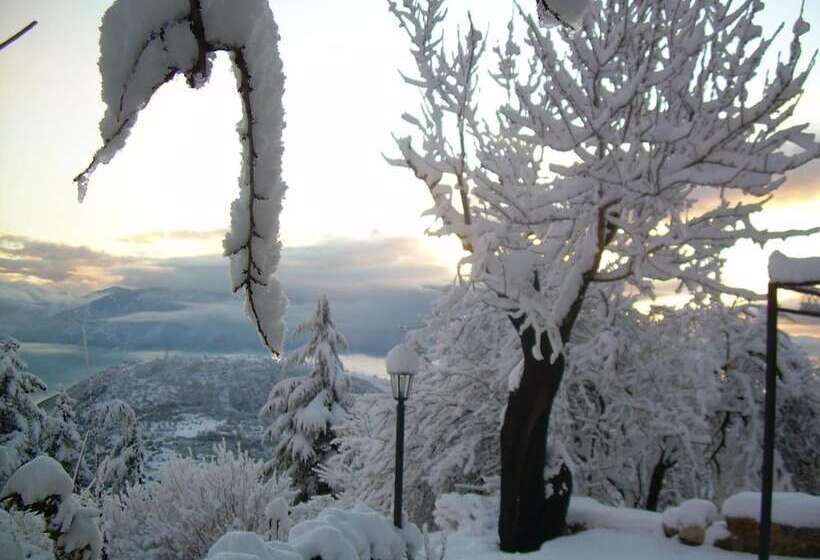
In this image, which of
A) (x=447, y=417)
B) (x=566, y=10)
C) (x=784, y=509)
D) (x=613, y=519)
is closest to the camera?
(x=566, y=10)

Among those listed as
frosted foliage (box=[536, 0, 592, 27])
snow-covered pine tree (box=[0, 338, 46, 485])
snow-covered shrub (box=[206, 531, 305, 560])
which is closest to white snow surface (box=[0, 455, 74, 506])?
snow-covered shrub (box=[206, 531, 305, 560])

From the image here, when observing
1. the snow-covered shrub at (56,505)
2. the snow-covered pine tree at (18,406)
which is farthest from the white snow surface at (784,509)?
the snow-covered pine tree at (18,406)

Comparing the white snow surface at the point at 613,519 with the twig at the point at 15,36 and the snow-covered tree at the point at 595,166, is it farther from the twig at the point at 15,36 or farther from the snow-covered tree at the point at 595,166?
the twig at the point at 15,36

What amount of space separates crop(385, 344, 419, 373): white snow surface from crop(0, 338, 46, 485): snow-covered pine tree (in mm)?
14258

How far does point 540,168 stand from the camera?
39.8ft

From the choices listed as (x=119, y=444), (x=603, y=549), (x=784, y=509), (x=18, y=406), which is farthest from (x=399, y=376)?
(x=119, y=444)

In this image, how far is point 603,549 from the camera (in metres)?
10.1

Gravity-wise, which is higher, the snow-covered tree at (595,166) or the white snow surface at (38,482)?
the snow-covered tree at (595,166)

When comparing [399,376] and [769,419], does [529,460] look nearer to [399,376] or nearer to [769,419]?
[399,376]

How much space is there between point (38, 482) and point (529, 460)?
26.5 feet

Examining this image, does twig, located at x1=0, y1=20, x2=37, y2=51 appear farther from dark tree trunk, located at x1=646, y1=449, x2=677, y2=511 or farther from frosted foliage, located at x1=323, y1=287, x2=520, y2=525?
dark tree trunk, located at x1=646, y1=449, x2=677, y2=511

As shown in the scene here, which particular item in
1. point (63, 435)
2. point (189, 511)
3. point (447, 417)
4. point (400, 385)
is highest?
point (400, 385)

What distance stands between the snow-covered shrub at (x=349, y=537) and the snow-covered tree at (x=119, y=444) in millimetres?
19312

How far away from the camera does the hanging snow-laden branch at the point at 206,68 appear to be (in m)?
0.74
